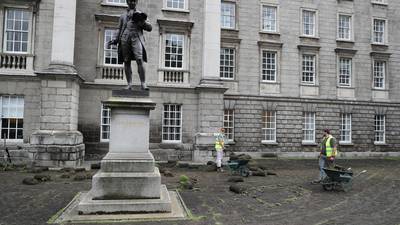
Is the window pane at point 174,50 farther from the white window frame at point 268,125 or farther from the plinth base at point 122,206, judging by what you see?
the plinth base at point 122,206

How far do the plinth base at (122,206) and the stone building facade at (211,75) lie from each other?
10.6 meters

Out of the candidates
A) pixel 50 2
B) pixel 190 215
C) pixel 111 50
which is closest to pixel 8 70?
pixel 50 2

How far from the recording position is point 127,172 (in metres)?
7.96

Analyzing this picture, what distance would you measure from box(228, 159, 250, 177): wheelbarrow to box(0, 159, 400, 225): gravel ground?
2.48 ft

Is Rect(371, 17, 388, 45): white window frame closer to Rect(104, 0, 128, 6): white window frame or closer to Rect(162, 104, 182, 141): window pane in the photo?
Rect(162, 104, 182, 141): window pane

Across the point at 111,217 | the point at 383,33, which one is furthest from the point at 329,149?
→ the point at 383,33

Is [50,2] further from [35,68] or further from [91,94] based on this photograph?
[91,94]

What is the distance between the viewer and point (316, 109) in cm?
2592

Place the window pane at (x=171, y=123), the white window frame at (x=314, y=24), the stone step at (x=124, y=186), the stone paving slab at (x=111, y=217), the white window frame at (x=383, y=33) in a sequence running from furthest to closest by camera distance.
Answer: the white window frame at (x=383, y=33), the white window frame at (x=314, y=24), the window pane at (x=171, y=123), the stone step at (x=124, y=186), the stone paving slab at (x=111, y=217)

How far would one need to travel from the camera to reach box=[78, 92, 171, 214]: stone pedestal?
760 centimetres

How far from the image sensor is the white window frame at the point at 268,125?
25.0 m

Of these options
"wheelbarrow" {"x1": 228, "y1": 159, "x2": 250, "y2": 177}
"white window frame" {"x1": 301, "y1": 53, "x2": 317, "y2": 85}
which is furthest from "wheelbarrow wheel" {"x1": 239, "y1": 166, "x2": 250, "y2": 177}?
"white window frame" {"x1": 301, "y1": 53, "x2": 317, "y2": 85}

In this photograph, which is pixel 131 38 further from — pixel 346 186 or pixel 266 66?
pixel 266 66

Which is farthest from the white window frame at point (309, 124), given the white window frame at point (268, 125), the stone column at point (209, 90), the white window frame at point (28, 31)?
the white window frame at point (28, 31)
